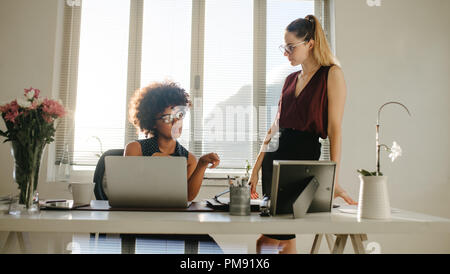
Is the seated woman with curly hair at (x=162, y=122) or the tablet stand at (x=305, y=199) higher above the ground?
the seated woman with curly hair at (x=162, y=122)

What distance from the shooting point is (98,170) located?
2039 millimetres

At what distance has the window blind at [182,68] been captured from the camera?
3221 millimetres

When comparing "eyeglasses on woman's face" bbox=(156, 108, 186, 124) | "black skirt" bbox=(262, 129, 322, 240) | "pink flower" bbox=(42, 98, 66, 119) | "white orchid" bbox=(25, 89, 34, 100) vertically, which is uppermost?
"eyeglasses on woman's face" bbox=(156, 108, 186, 124)

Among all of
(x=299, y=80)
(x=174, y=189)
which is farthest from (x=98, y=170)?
(x=299, y=80)

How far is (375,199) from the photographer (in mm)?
1192

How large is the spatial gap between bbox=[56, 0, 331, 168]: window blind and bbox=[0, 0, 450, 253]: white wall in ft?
0.89

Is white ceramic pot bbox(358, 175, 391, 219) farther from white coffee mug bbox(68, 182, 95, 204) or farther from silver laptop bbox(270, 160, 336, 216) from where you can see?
white coffee mug bbox(68, 182, 95, 204)

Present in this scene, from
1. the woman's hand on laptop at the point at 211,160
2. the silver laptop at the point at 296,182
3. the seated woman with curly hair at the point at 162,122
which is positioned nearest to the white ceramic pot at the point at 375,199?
the silver laptop at the point at 296,182

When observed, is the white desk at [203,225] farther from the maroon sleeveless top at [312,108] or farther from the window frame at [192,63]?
the window frame at [192,63]

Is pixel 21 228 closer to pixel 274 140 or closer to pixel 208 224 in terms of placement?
pixel 208 224

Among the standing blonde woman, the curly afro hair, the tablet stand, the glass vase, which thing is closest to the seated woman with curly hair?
the curly afro hair

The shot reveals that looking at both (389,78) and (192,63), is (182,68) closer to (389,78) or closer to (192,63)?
(192,63)

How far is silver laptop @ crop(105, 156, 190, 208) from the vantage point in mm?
1253

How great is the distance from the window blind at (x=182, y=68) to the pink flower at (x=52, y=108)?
6.27 feet
